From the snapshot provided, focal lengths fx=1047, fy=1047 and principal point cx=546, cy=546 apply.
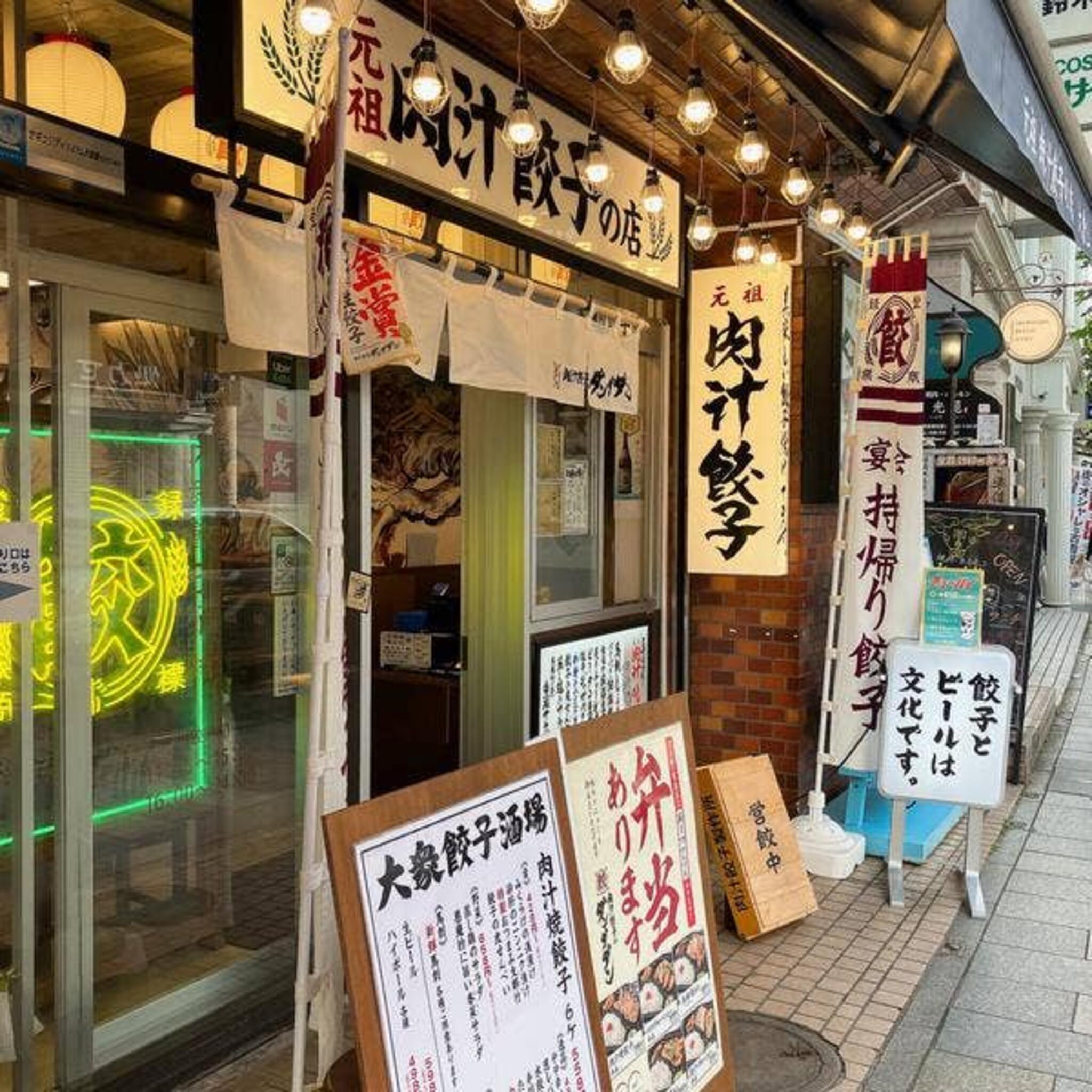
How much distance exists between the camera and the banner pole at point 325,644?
2531 mm

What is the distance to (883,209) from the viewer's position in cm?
827

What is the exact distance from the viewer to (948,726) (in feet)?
20.1

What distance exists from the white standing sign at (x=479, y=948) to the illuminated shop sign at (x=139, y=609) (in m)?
1.90

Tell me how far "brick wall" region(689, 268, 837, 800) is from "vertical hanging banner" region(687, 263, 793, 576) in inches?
8.1

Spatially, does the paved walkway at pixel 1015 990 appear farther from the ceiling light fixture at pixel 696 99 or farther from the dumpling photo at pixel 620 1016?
the ceiling light fixture at pixel 696 99

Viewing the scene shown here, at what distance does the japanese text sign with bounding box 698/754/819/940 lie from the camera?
5.61 m

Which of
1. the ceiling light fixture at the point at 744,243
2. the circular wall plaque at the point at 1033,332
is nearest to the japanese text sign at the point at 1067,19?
the ceiling light fixture at the point at 744,243

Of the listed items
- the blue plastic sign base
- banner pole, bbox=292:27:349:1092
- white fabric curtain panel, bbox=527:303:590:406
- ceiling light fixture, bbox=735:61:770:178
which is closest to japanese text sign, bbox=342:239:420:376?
white fabric curtain panel, bbox=527:303:590:406

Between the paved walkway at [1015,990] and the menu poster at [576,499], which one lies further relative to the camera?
the menu poster at [576,499]

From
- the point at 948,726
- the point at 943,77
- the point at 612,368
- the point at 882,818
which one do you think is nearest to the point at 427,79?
the point at 943,77

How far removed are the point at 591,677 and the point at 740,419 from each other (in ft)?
6.76

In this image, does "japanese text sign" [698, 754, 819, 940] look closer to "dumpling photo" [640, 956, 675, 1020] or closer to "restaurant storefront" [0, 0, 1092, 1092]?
"restaurant storefront" [0, 0, 1092, 1092]

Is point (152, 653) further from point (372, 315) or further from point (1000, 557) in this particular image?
point (1000, 557)

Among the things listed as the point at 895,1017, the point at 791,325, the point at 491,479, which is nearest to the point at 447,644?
the point at 491,479
